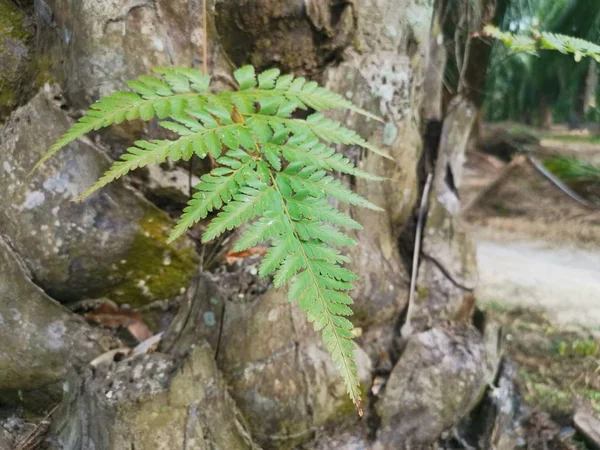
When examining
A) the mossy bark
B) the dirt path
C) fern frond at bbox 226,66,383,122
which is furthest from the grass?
the mossy bark

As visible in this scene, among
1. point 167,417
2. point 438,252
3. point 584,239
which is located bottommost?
point 584,239

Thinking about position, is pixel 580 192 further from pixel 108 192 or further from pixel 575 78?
pixel 108 192

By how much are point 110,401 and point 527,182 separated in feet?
14.2

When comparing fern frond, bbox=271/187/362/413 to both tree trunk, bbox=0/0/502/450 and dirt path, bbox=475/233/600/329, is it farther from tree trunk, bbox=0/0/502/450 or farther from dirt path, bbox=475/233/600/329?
dirt path, bbox=475/233/600/329

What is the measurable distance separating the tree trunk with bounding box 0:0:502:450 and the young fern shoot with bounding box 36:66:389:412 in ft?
0.75

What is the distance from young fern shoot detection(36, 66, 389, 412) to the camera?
72 cm

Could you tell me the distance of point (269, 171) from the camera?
83cm

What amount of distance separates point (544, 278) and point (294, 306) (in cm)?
174

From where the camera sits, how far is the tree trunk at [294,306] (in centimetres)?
97

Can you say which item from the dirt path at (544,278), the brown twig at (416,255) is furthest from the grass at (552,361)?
the brown twig at (416,255)

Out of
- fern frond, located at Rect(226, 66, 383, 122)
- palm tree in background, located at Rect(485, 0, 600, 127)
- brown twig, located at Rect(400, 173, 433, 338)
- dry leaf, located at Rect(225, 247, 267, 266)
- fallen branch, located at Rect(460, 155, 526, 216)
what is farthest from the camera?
fallen branch, located at Rect(460, 155, 526, 216)

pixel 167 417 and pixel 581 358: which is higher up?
pixel 167 417

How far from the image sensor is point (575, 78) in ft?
16.0

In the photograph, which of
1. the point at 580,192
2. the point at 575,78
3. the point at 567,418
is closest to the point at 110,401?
the point at 567,418
